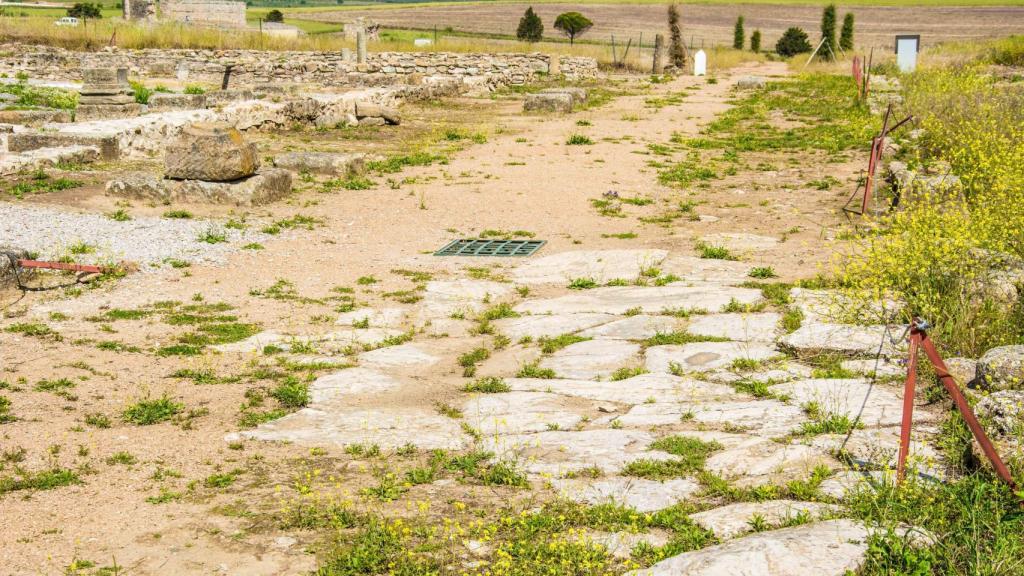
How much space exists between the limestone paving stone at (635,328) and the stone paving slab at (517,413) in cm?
121

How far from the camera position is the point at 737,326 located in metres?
6.73

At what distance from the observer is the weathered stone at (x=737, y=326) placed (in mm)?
6520

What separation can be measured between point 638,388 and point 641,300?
1972 mm

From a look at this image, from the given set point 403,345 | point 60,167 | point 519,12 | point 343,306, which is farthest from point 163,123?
point 519,12

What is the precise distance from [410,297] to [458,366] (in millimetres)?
1750

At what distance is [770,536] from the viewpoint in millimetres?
3557

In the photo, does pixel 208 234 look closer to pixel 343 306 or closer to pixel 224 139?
pixel 224 139

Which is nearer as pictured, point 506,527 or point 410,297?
point 506,527

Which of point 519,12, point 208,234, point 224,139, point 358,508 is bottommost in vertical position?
point 358,508

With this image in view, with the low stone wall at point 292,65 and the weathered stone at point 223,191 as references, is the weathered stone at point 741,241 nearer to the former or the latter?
the weathered stone at point 223,191

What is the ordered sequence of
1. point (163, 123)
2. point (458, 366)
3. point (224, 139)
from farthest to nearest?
point (163, 123) < point (224, 139) < point (458, 366)

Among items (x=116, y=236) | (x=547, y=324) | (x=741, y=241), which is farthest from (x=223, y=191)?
(x=741, y=241)

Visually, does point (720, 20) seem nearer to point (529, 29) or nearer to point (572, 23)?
point (572, 23)

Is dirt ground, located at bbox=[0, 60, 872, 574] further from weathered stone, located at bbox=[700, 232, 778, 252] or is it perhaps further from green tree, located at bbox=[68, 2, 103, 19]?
green tree, located at bbox=[68, 2, 103, 19]
